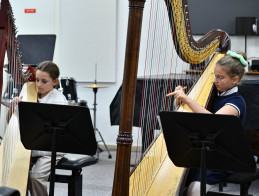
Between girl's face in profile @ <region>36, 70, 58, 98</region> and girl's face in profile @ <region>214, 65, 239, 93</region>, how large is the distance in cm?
120

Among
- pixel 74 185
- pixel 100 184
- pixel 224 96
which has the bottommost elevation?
pixel 100 184

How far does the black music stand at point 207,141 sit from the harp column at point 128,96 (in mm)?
172

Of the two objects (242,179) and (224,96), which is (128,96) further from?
(242,179)

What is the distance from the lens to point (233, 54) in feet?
10.1

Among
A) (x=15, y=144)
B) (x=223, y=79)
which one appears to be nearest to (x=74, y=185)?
(x=15, y=144)

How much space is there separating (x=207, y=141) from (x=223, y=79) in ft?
2.50

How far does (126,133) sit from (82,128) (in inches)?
14.9

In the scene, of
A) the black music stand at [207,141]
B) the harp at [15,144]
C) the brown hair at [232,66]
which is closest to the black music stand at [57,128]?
the harp at [15,144]

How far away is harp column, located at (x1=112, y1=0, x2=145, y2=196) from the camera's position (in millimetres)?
2312

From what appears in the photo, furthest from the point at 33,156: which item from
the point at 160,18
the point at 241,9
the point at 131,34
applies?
the point at 241,9

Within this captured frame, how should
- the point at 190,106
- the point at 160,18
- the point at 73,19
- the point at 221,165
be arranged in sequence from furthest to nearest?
the point at 73,19, the point at 160,18, the point at 190,106, the point at 221,165

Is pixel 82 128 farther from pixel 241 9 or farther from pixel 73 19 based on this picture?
pixel 241 9

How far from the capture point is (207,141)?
2324mm

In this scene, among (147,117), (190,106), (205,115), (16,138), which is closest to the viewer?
(205,115)
